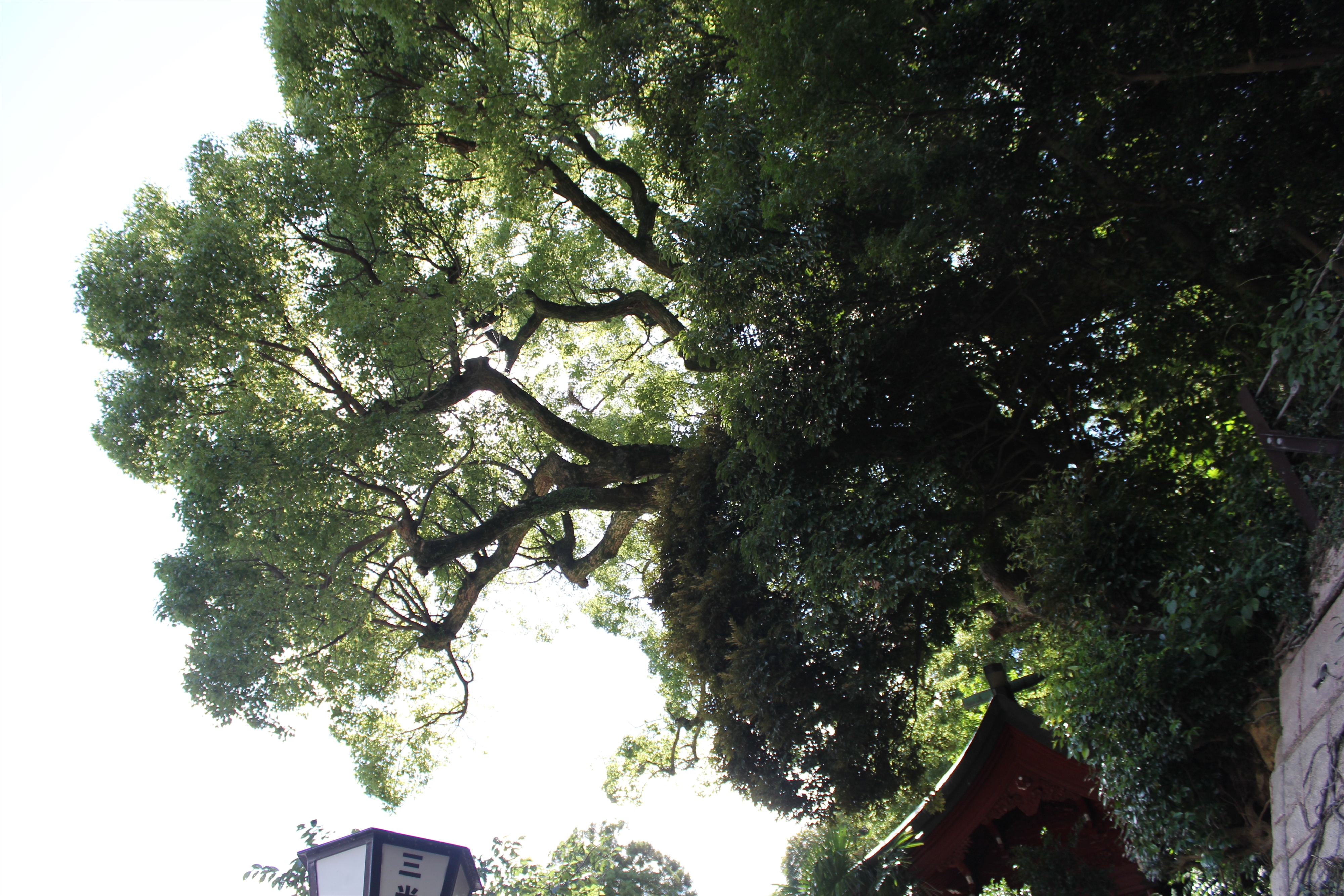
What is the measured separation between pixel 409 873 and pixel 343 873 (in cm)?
24

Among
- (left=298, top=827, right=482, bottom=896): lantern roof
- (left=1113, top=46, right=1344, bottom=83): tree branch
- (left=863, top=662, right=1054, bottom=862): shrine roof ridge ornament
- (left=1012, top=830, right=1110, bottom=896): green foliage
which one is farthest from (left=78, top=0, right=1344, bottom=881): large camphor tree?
(left=298, top=827, right=482, bottom=896): lantern roof

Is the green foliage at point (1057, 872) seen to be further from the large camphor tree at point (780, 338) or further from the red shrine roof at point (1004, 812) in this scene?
the large camphor tree at point (780, 338)

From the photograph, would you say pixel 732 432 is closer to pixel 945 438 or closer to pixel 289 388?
pixel 945 438

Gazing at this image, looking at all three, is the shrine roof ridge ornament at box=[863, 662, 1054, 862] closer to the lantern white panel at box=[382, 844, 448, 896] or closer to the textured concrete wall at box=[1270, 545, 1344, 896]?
the textured concrete wall at box=[1270, 545, 1344, 896]

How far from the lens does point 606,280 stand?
10727mm

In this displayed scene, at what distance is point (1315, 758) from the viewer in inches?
160

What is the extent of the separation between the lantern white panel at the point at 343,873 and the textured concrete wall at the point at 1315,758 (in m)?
4.50

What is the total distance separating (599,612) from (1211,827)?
384 inches

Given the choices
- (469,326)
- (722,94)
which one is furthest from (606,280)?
(722,94)

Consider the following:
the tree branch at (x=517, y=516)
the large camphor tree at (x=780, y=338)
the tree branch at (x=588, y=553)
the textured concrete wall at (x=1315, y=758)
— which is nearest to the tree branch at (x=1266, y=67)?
the large camphor tree at (x=780, y=338)

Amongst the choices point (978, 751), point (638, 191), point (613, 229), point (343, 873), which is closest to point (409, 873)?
point (343, 873)

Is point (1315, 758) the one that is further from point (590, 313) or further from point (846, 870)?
point (590, 313)

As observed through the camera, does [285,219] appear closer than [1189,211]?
No

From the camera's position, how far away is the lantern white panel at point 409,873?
2670 millimetres
